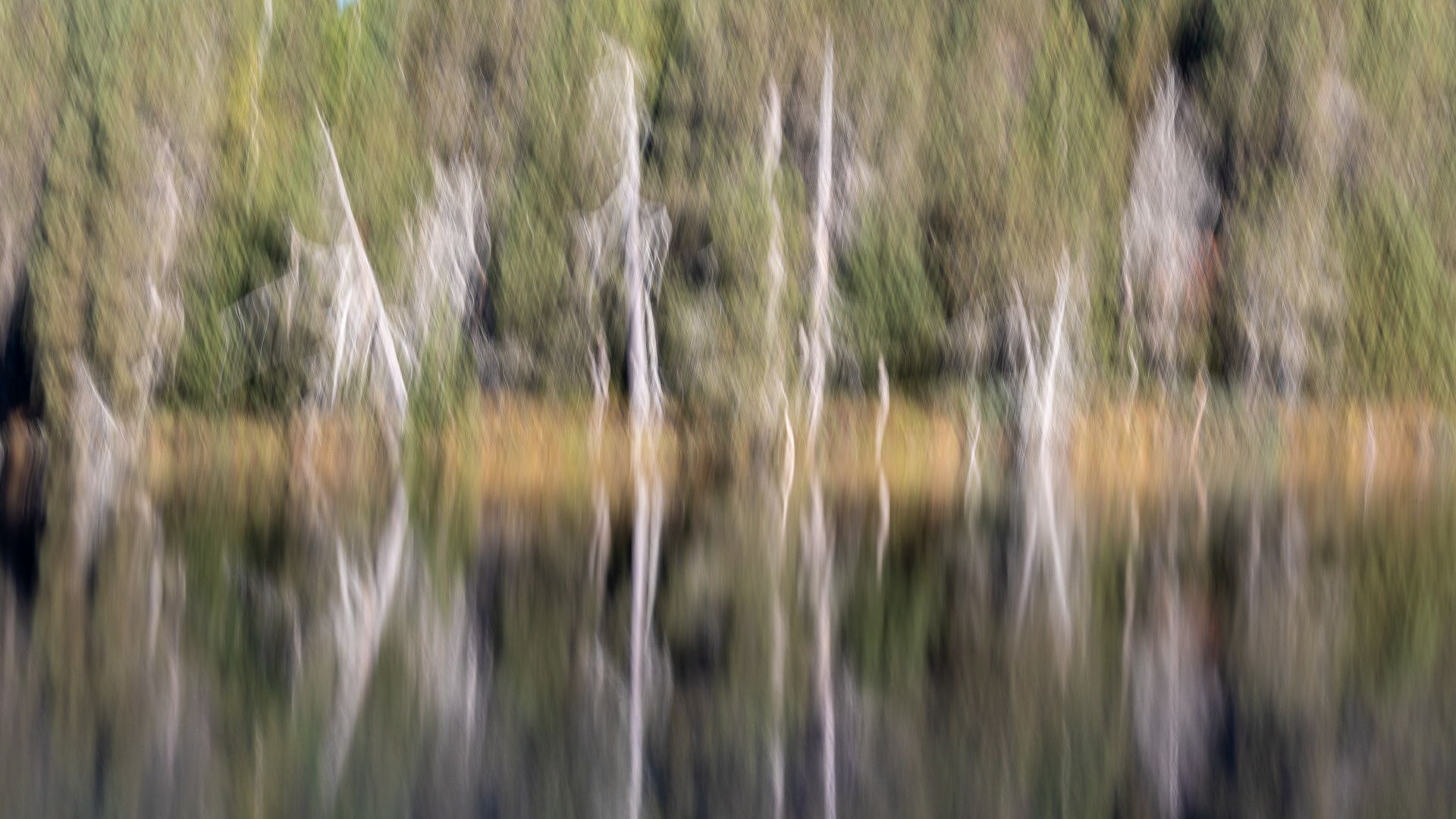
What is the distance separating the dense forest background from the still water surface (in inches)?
217

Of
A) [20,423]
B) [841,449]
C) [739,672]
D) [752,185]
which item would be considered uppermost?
[752,185]

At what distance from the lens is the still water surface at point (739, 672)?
5.72 metres

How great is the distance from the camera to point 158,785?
5762mm

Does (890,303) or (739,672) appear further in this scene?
(890,303)

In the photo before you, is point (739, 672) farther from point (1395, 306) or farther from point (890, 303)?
point (1395, 306)

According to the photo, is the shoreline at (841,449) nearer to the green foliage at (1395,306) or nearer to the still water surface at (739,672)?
the green foliage at (1395,306)

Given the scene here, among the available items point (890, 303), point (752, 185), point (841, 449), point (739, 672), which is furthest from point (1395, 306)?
point (739, 672)

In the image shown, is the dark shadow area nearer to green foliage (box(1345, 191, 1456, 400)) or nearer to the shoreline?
the shoreline

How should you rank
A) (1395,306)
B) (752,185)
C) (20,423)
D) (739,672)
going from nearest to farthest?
(739,672), (752,185), (1395,306), (20,423)

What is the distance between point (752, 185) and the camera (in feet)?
60.3

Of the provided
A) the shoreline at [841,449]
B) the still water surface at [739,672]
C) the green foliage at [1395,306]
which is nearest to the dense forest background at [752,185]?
the green foliage at [1395,306]

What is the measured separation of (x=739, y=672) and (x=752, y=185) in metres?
11.3

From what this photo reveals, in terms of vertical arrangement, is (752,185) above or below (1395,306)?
above

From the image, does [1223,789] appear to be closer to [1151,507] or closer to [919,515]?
[919,515]
